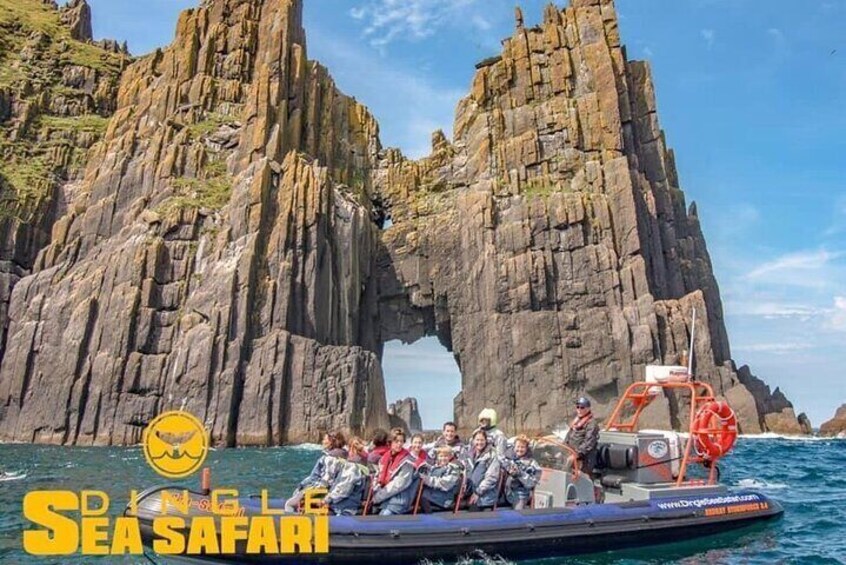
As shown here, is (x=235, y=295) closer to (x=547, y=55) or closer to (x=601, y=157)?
(x=601, y=157)

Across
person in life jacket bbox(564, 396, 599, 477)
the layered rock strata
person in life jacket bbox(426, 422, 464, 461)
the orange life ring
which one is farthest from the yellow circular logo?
the layered rock strata

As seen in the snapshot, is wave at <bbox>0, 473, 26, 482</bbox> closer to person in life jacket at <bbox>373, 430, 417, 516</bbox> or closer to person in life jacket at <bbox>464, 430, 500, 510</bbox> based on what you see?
person in life jacket at <bbox>373, 430, 417, 516</bbox>

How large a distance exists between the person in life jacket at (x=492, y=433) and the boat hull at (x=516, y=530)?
1.24 m

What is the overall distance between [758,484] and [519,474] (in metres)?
16.1

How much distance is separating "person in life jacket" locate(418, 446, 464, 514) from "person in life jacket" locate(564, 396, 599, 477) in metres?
3.21

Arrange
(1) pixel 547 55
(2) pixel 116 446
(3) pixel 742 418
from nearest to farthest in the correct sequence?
(2) pixel 116 446, (3) pixel 742 418, (1) pixel 547 55

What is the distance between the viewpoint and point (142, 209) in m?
70.0

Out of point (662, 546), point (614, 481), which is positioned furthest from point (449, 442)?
point (662, 546)

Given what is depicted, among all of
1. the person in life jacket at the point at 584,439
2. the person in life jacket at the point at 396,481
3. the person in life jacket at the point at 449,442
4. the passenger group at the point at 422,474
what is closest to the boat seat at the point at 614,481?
the person in life jacket at the point at 584,439

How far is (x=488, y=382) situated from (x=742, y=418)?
23.9m

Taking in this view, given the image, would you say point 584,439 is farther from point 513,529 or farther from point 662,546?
point 513,529

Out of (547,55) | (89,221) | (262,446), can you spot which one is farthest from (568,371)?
(89,221)

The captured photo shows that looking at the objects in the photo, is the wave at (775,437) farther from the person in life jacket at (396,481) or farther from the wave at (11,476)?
the person in life jacket at (396,481)

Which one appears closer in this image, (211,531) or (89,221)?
(211,531)
